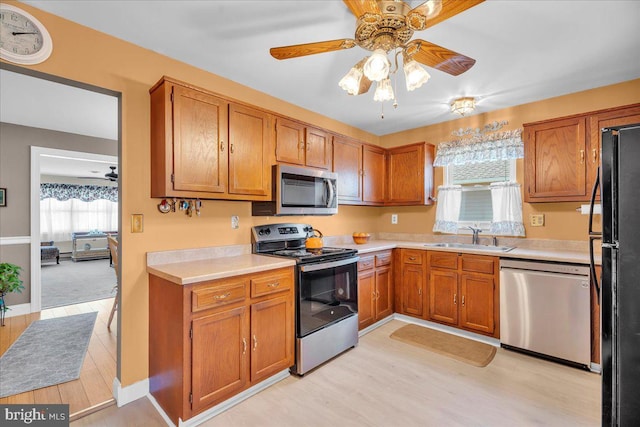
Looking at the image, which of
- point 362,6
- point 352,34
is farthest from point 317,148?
point 362,6

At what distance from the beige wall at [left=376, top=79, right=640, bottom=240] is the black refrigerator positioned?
1791mm

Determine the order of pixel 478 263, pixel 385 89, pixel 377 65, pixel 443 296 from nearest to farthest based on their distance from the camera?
pixel 377 65 < pixel 385 89 < pixel 478 263 < pixel 443 296

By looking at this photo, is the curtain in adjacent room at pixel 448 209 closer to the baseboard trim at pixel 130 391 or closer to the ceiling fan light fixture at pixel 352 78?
the ceiling fan light fixture at pixel 352 78

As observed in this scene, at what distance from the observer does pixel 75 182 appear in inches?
361

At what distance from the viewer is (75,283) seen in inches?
222

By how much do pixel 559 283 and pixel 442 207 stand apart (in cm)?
152

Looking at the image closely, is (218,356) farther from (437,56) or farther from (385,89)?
(437,56)

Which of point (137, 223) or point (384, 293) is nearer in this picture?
point (137, 223)

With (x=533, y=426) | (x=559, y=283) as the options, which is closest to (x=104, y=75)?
(x=533, y=426)

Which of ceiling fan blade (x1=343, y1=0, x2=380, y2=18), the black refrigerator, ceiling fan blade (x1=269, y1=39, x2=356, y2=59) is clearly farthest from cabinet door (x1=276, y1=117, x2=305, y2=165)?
the black refrigerator

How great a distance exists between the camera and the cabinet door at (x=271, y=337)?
209 centimetres

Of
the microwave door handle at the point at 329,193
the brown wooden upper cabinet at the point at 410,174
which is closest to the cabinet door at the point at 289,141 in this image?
the microwave door handle at the point at 329,193

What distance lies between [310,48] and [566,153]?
263cm

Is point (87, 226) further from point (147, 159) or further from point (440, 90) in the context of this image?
point (440, 90)
